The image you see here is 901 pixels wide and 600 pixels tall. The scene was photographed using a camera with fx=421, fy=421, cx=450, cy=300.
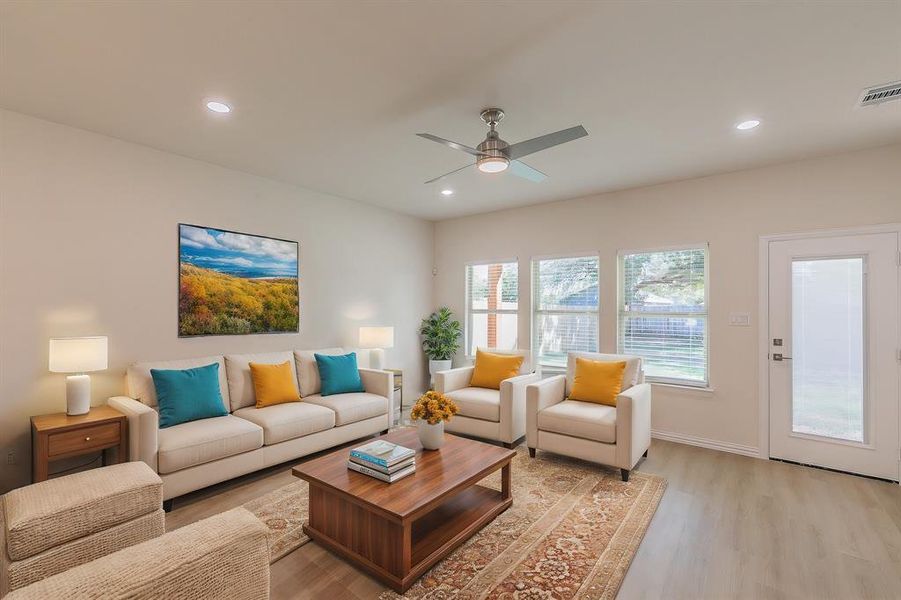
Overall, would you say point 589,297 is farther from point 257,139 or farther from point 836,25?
point 257,139

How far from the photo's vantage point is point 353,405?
4.05 m

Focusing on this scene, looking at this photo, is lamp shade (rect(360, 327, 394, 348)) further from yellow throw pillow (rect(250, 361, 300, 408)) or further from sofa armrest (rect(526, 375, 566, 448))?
sofa armrest (rect(526, 375, 566, 448))

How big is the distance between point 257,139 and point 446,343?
3.58 meters

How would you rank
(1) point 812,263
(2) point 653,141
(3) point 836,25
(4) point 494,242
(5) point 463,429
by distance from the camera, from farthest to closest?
(4) point 494,242
(5) point 463,429
(1) point 812,263
(2) point 653,141
(3) point 836,25

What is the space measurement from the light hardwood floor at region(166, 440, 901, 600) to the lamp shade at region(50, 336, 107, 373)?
1133 mm

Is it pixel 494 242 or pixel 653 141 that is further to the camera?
pixel 494 242

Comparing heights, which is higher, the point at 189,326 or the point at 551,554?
the point at 189,326

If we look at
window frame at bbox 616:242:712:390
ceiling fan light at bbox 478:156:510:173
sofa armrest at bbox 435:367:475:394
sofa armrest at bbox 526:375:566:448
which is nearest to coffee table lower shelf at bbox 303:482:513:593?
sofa armrest at bbox 526:375:566:448

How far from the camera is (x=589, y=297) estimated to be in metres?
5.03

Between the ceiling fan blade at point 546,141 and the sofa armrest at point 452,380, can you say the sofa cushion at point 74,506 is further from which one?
the ceiling fan blade at point 546,141

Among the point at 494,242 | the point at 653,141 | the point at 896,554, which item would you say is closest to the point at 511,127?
the point at 653,141

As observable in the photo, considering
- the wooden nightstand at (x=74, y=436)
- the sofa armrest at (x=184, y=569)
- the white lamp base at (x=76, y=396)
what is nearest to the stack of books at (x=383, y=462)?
the sofa armrest at (x=184, y=569)

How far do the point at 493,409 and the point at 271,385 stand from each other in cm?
207

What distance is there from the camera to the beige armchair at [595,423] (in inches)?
131
